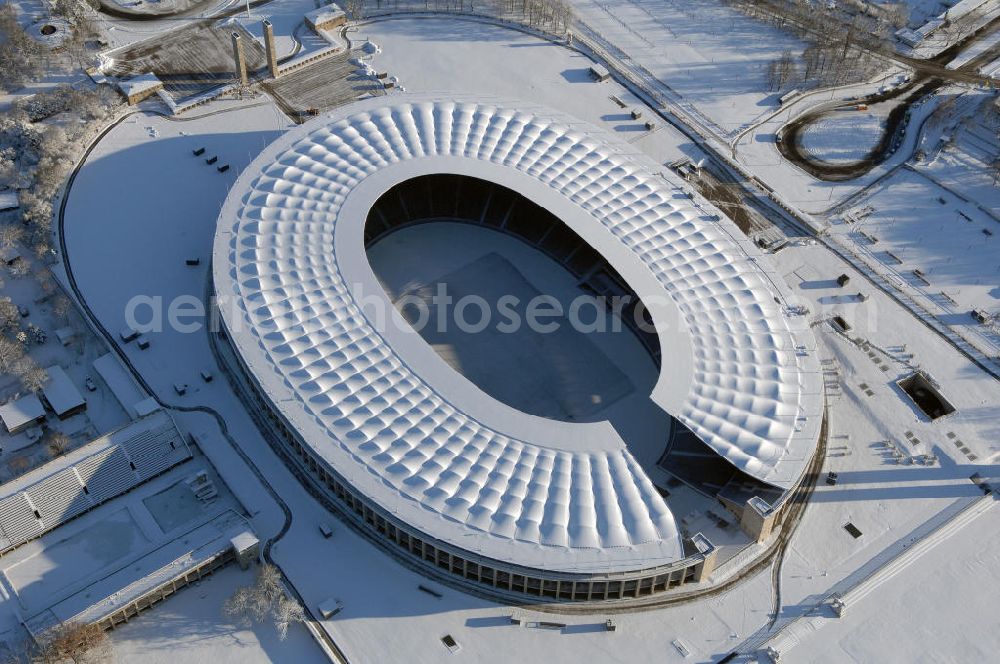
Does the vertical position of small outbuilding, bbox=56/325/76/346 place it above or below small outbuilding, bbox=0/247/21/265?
below

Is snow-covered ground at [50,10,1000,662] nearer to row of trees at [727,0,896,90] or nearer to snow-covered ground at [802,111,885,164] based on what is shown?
snow-covered ground at [802,111,885,164]

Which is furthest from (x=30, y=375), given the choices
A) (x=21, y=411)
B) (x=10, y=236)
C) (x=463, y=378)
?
(x=463, y=378)

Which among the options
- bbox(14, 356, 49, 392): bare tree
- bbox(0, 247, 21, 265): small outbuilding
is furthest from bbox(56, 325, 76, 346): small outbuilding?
bbox(0, 247, 21, 265): small outbuilding

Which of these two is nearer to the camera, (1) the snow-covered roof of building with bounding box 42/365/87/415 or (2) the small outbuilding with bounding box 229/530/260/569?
(2) the small outbuilding with bounding box 229/530/260/569

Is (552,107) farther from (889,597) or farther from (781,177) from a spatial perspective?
(889,597)

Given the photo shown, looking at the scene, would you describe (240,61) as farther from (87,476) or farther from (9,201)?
(87,476)

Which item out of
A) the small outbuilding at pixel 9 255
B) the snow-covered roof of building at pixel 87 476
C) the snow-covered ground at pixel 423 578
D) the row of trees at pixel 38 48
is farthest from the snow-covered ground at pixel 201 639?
the row of trees at pixel 38 48
